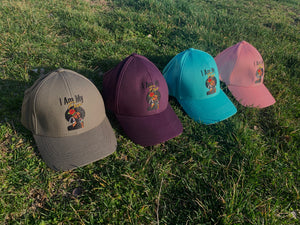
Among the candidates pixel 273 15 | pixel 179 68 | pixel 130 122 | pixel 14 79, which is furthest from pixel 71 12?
pixel 273 15

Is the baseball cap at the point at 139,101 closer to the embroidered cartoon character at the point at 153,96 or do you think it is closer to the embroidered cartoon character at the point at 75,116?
the embroidered cartoon character at the point at 153,96

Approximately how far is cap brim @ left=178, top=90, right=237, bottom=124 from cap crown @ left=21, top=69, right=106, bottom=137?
138 centimetres

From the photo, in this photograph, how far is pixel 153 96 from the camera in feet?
8.70

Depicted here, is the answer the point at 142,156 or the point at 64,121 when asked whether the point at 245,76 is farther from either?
the point at 64,121

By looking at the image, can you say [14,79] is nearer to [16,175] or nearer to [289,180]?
[16,175]

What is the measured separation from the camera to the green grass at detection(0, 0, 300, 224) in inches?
79.3

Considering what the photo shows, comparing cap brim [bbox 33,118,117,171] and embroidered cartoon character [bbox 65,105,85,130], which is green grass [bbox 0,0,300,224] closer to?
cap brim [bbox 33,118,117,171]

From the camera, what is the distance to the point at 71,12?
5117 millimetres

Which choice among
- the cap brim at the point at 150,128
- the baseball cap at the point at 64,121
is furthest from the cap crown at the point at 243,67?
the baseball cap at the point at 64,121

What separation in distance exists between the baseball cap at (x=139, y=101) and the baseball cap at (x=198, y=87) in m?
0.45

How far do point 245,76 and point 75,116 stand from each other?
9.08ft

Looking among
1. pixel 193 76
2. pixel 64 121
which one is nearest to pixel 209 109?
pixel 193 76

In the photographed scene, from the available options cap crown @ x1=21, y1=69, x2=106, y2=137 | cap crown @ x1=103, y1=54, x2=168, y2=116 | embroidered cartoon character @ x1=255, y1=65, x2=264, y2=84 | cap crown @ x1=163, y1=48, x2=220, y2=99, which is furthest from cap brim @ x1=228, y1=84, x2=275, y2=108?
cap crown @ x1=21, y1=69, x2=106, y2=137

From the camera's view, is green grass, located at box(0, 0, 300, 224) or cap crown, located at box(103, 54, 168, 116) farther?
cap crown, located at box(103, 54, 168, 116)
